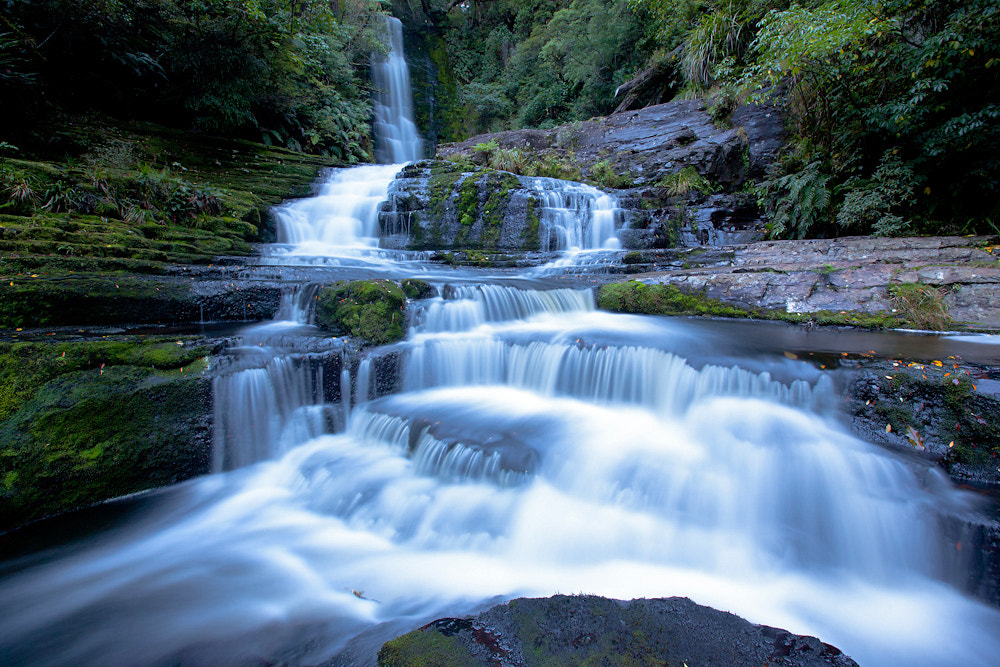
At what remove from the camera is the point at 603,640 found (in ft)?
5.11

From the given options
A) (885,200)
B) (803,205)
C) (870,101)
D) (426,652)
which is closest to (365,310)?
(426,652)

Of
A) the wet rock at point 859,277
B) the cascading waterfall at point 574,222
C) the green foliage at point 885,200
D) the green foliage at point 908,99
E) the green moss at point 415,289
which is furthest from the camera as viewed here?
the cascading waterfall at point 574,222

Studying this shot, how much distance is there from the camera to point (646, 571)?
8.95 feet

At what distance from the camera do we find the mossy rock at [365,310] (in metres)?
4.97

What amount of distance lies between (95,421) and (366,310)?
8.41 ft

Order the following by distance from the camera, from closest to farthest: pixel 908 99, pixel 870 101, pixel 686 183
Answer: pixel 908 99
pixel 870 101
pixel 686 183

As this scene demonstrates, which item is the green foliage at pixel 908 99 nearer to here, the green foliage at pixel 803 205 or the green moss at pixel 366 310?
the green foliage at pixel 803 205

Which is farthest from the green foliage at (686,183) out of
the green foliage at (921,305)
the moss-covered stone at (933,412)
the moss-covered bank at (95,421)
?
the moss-covered bank at (95,421)

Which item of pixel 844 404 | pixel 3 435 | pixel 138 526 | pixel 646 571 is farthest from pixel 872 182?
pixel 3 435

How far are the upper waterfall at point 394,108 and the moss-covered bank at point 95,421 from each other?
51.4 feet

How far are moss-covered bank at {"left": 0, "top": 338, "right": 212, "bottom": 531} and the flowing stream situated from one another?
0.21 metres

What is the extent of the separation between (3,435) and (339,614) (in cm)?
271

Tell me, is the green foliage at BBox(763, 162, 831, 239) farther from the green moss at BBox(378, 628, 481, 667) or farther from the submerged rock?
the green moss at BBox(378, 628, 481, 667)

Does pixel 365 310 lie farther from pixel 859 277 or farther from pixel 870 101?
pixel 870 101
